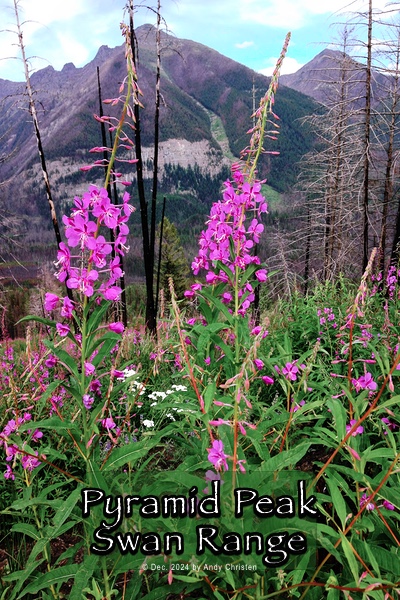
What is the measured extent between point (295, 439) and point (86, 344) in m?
1.90

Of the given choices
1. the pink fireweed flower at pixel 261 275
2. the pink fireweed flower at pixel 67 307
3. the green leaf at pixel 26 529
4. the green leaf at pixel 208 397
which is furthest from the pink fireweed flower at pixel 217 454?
the pink fireweed flower at pixel 261 275

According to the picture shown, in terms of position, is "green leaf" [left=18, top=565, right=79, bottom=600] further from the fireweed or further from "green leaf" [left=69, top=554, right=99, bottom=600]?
"green leaf" [left=69, top=554, right=99, bottom=600]

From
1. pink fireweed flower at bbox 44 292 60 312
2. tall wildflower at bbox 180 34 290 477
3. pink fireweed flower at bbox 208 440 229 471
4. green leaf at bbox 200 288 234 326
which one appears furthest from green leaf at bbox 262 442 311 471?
pink fireweed flower at bbox 44 292 60 312

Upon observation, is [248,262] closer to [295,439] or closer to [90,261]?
[90,261]

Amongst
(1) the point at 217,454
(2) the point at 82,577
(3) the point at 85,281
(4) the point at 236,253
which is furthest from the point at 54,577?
(4) the point at 236,253

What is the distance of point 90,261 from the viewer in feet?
5.99

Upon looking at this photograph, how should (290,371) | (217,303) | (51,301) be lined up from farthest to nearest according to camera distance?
(217,303)
(290,371)
(51,301)

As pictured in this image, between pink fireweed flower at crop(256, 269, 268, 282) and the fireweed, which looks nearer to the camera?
the fireweed

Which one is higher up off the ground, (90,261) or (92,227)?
(92,227)

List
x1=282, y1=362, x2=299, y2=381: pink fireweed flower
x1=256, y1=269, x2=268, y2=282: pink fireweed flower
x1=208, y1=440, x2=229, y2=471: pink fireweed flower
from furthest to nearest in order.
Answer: x1=256, y1=269, x2=268, y2=282: pink fireweed flower, x1=282, y1=362, x2=299, y2=381: pink fireweed flower, x1=208, y1=440, x2=229, y2=471: pink fireweed flower

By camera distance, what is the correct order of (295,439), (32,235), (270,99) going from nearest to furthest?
(270,99) → (295,439) → (32,235)

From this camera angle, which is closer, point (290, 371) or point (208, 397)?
point (208, 397)

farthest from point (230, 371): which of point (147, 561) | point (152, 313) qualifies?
point (152, 313)

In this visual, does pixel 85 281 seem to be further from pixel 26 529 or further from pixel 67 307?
pixel 26 529
